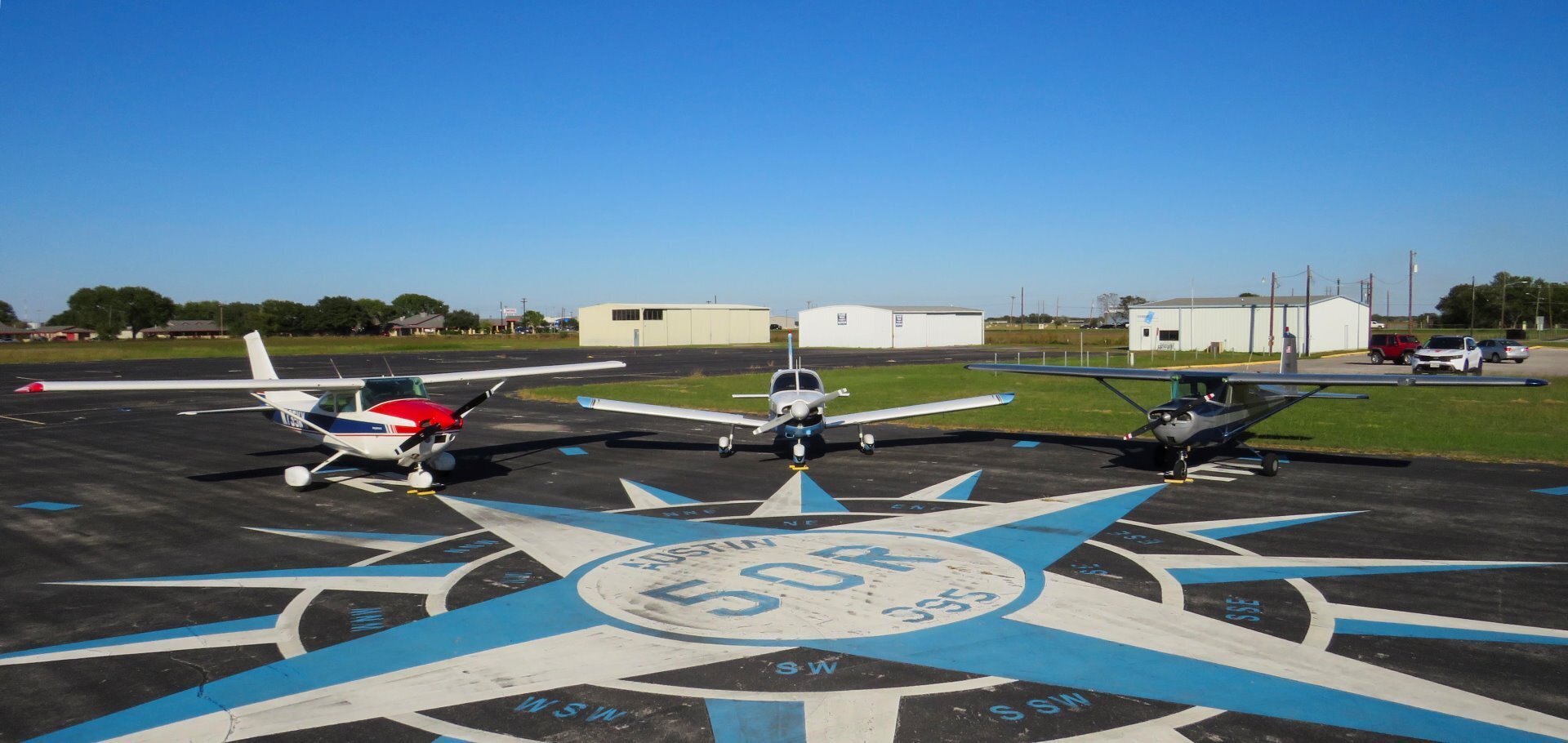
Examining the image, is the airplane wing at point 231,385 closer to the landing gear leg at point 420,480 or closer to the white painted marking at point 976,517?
the landing gear leg at point 420,480

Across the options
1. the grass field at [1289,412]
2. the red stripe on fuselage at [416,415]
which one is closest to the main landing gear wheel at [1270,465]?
the grass field at [1289,412]

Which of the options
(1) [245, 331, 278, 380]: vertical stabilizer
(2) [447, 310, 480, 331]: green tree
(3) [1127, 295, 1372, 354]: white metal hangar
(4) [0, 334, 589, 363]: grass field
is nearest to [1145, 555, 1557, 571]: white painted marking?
(1) [245, 331, 278, 380]: vertical stabilizer

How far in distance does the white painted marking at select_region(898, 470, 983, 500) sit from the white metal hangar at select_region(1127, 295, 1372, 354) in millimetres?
57683

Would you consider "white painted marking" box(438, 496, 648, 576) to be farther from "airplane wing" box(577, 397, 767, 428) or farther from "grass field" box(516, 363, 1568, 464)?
"grass field" box(516, 363, 1568, 464)

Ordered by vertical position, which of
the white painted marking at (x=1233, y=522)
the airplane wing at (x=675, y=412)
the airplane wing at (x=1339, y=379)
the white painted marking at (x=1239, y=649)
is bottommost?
the white painted marking at (x=1239, y=649)

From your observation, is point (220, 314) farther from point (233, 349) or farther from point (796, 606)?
point (796, 606)

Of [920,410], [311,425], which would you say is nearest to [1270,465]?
[920,410]

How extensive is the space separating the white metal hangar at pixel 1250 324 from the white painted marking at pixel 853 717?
6890 cm

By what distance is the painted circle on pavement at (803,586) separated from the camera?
9.55m

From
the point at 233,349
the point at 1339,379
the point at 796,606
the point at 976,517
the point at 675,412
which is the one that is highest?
the point at 233,349

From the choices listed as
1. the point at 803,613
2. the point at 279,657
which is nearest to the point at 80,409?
the point at 279,657

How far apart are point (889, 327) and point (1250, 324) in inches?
1643

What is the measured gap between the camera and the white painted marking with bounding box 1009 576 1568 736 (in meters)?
7.32

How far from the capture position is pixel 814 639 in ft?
29.7
